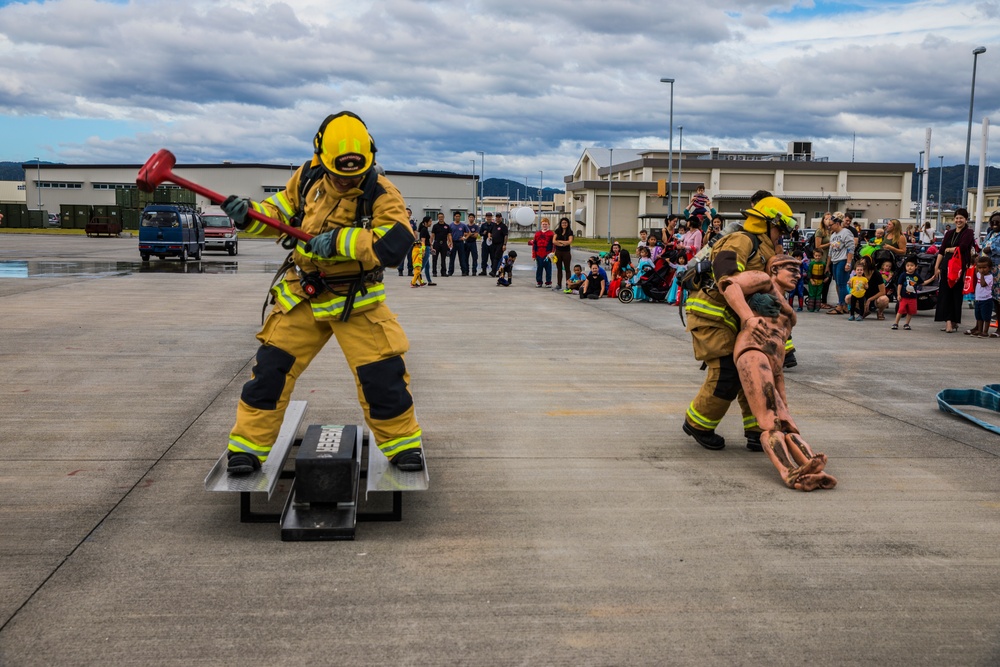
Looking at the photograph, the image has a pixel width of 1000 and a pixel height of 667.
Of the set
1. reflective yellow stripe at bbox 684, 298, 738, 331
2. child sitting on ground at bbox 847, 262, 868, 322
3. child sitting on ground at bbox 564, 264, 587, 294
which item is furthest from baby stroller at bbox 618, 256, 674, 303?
reflective yellow stripe at bbox 684, 298, 738, 331

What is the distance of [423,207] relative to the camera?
8650cm

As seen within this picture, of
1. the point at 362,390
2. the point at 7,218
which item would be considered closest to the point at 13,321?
the point at 362,390

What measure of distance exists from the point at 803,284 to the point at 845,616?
13.8 metres

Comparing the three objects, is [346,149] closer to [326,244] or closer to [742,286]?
[326,244]

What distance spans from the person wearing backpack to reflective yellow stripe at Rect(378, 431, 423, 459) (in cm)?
229

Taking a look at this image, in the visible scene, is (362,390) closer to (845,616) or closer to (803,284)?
(845,616)

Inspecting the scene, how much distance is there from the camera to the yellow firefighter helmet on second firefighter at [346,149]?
447 cm

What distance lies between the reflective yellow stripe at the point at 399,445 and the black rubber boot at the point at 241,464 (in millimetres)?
655

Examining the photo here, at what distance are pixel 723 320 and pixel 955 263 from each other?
360 inches

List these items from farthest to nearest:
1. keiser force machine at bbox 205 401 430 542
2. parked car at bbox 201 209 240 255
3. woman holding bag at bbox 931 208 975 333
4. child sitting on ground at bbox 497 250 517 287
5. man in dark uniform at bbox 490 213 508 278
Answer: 1. parked car at bbox 201 209 240 255
2. man in dark uniform at bbox 490 213 508 278
3. child sitting on ground at bbox 497 250 517 287
4. woman holding bag at bbox 931 208 975 333
5. keiser force machine at bbox 205 401 430 542

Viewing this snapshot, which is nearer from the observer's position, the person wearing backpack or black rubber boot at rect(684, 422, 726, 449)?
the person wearing backpack

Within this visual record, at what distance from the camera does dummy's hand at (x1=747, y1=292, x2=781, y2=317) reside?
581cm

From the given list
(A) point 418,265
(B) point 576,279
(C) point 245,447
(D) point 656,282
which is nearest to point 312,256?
(C) point 245,447

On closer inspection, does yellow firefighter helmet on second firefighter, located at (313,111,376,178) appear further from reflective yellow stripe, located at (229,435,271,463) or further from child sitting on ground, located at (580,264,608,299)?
child sitting on ground, located at (580,264,608,299)
